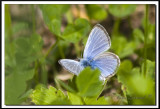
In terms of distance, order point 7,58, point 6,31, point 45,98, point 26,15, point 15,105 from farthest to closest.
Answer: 1. point 26,15
2. point 6,31
3. point 7,58
4. point 15,105
5. point 45,98

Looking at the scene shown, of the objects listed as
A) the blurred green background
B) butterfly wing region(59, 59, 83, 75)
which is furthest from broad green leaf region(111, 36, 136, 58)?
butterfly wing region(59, 59, 83, 75)

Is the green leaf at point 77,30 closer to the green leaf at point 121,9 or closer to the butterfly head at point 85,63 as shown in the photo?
the butterfly head at point 85,63

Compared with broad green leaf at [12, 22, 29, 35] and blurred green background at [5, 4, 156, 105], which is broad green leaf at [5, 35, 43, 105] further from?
broad green leaf at [12, 22, 29, 35]

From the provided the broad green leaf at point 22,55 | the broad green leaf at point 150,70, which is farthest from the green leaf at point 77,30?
the broad green leaf at point 150,70

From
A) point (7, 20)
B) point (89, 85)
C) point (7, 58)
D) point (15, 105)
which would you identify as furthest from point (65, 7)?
point (89, 85)

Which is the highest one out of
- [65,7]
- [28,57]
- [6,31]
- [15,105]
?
[65,7]

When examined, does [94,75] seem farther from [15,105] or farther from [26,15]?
[26,15]
